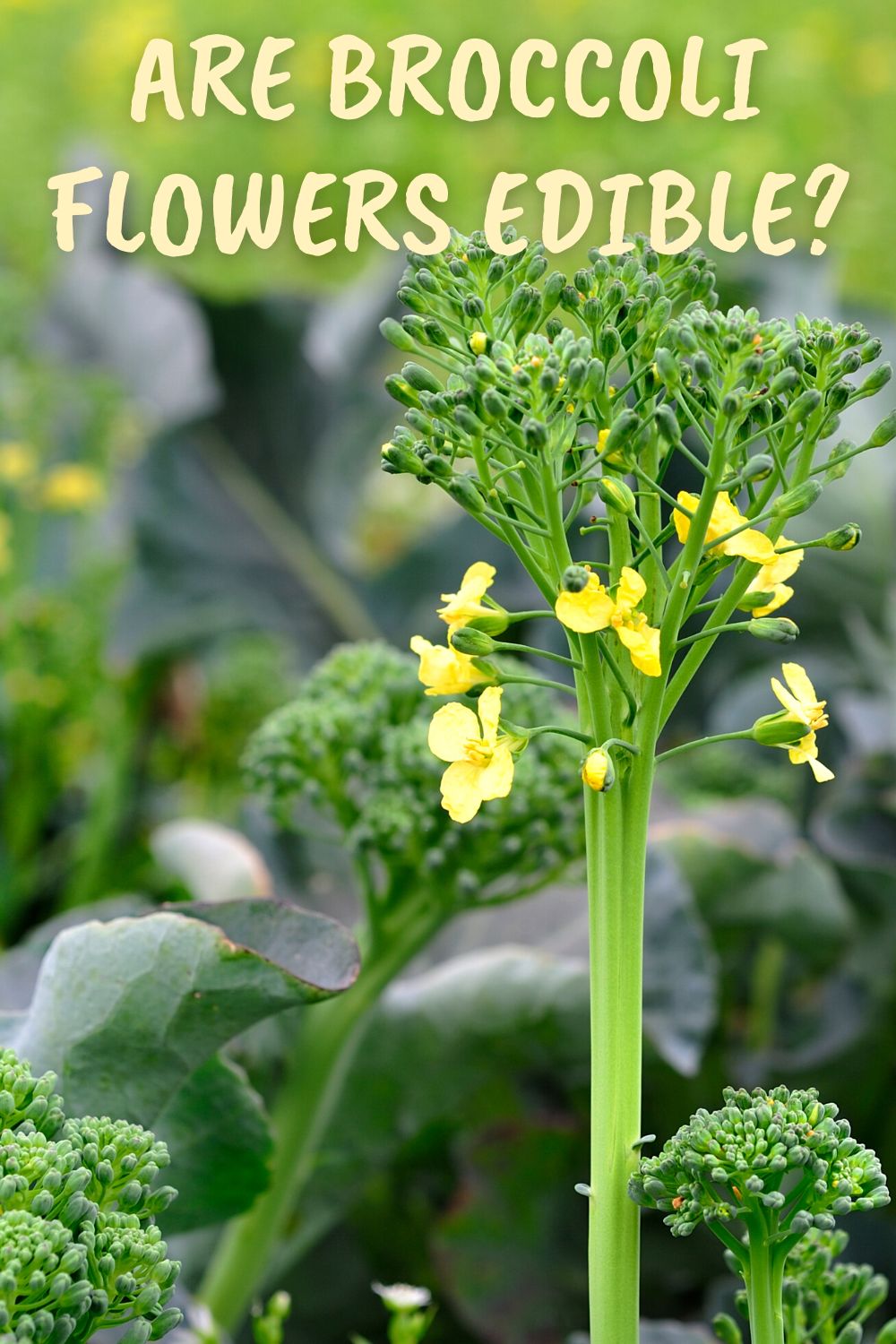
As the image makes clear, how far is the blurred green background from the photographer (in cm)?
75

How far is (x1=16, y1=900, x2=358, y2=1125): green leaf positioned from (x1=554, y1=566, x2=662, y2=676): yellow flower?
Result: 166 millimetres

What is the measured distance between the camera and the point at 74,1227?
0.36 meters

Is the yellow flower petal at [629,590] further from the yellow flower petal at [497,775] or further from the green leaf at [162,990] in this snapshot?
the green leaf at [162,990]

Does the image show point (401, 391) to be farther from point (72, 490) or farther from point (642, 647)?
point (72, 490)

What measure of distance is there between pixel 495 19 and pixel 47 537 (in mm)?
1855

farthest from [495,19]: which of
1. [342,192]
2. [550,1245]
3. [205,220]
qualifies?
[550,1245]

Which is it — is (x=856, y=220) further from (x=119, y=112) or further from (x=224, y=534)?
(x=119, y=112)

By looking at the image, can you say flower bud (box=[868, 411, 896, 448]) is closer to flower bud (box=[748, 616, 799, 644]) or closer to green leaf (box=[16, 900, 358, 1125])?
flower bud (box=[748, 616, 799, 644])

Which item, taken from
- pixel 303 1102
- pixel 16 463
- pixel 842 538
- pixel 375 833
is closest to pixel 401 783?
pixel 375 833

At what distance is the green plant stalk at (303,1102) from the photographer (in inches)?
24.2

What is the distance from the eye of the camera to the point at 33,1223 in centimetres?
35

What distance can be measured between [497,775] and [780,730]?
0.25 feet

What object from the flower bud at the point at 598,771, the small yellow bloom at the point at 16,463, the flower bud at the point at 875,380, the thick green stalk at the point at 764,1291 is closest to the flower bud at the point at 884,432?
the flower bud at the point at 875,380

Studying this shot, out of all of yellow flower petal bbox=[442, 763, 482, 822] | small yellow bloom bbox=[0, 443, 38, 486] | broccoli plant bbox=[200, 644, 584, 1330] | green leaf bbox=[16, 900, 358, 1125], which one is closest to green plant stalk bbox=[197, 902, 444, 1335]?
Answer: broccoli plant bbox=[200, 644, 584, 1330]
